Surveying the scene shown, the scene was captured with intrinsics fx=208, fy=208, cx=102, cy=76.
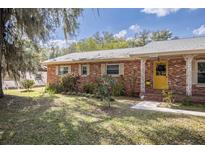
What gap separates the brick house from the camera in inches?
396

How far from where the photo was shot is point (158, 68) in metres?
12.2

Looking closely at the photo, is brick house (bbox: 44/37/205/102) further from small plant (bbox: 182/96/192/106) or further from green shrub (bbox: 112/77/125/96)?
green shrub (bbox: 112/77/125/96)

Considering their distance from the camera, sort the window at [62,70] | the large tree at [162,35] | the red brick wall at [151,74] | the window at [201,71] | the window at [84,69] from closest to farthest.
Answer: the window at [201,71] < the red brick wall at [151,74] < the window at [84,69] < the window at [62,70] < the large tree at [162,35]

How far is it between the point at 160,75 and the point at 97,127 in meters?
7.49

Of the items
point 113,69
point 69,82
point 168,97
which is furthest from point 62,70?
point 168,97

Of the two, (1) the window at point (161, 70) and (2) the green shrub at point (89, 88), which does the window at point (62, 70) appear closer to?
(2) the green shrub at point (89, 88)

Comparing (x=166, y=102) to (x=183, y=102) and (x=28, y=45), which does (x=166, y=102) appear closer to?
(x=183, y=102)

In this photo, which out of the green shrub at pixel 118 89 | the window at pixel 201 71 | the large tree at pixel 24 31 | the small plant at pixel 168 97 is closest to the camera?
the large tree at pixel 24 31

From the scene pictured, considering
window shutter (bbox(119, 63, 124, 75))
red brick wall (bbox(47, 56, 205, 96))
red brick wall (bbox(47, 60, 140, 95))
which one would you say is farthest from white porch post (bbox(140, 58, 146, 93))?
window shutter (bbox(119, 63, 124, 75))

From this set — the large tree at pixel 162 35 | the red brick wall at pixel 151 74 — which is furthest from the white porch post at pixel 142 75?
the large tree at pixel 162 35

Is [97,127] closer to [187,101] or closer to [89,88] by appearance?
[187,101]

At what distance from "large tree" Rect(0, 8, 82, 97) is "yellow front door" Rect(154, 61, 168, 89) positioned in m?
5.70

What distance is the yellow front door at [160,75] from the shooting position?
1200cm
